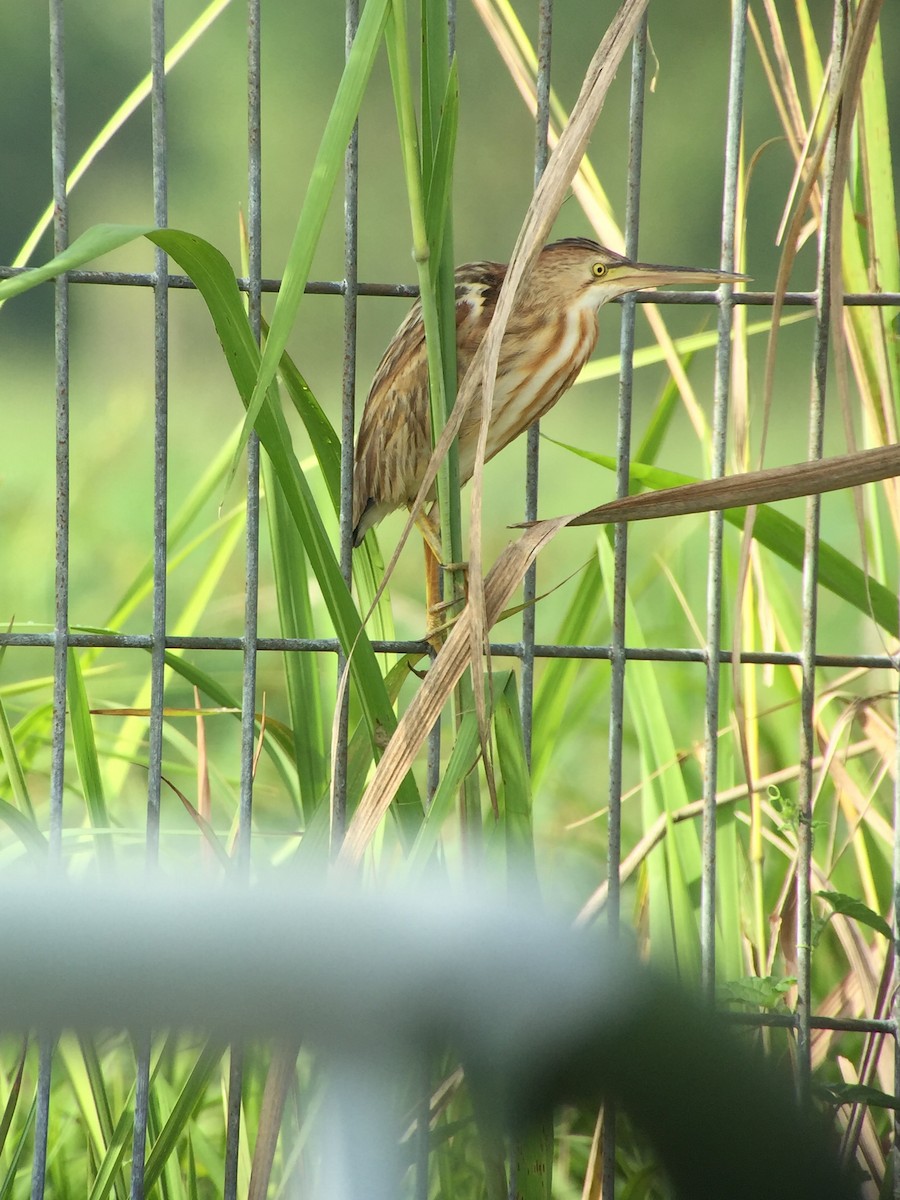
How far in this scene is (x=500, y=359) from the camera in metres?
0.68

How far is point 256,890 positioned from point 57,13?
50 cm

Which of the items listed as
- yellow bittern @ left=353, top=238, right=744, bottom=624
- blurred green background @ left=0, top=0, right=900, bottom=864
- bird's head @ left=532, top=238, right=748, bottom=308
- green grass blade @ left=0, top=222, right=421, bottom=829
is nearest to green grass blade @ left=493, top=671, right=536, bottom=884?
green grass blade @ left=0, top=222, right=421, bottom=829

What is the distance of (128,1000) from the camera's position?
5.9 inches

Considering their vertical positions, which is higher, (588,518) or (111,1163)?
(588,518)

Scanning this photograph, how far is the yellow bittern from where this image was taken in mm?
643

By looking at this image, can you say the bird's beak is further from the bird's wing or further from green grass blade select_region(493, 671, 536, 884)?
green grass blade select_region(493, 671, 536, 884)

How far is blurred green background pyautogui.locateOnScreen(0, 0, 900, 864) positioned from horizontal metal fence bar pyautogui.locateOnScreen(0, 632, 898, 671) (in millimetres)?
1593

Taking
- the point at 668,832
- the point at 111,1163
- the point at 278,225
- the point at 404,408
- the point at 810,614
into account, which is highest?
the point at 278,225

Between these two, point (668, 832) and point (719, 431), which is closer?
point (719, 431)

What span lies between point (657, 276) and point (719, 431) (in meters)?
0.09

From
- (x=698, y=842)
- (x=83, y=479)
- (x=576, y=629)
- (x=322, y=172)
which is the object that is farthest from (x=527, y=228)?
(x=83, y=479)

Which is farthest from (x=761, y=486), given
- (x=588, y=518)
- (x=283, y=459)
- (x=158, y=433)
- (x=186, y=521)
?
(x=186, y=521)

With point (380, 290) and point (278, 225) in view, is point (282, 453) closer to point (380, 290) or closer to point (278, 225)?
point (380, 290)

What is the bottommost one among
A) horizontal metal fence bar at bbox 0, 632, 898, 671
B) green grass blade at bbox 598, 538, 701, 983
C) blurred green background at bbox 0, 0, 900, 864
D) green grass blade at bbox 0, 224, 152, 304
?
green grass blade at bbox 598, 538, 701, 983
